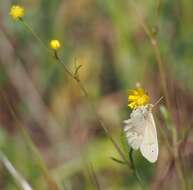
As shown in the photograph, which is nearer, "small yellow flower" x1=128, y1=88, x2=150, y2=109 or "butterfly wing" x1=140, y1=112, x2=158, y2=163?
"butterfly wing" x1=140, y1=112, x2=158, y2=163

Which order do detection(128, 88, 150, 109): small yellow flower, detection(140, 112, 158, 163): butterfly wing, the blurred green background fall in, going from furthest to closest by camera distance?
the blurred green background, detection(128, 88, 150, 109): small yellow flower, detection(140, 112, 158, 163): butterfly wing

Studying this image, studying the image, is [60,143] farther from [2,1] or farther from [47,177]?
[47,177]

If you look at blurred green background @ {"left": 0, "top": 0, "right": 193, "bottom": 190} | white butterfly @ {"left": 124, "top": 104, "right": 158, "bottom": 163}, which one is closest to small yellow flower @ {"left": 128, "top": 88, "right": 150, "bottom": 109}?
white butterfly @ {"left": 124, "top": 104, "right": 158, "bottom": 163}

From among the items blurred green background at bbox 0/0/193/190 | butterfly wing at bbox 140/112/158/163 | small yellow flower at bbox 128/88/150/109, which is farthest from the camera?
blurred green background at bbox 0/0/193/190

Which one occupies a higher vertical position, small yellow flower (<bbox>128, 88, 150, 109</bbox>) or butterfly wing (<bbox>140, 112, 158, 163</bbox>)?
small yellow flower (<bbox>128, 88, 150, 109</bbox>)

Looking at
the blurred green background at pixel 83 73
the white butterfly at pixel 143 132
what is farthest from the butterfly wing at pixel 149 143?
the blurred green background at pixel 83 73

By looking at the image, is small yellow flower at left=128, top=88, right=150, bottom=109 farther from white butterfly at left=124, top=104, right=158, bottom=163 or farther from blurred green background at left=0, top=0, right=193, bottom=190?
blurred green background at left=0, top=0, right=193, bottom=190

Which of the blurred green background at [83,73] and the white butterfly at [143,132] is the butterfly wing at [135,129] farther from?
the blurred green background at [83,73]
